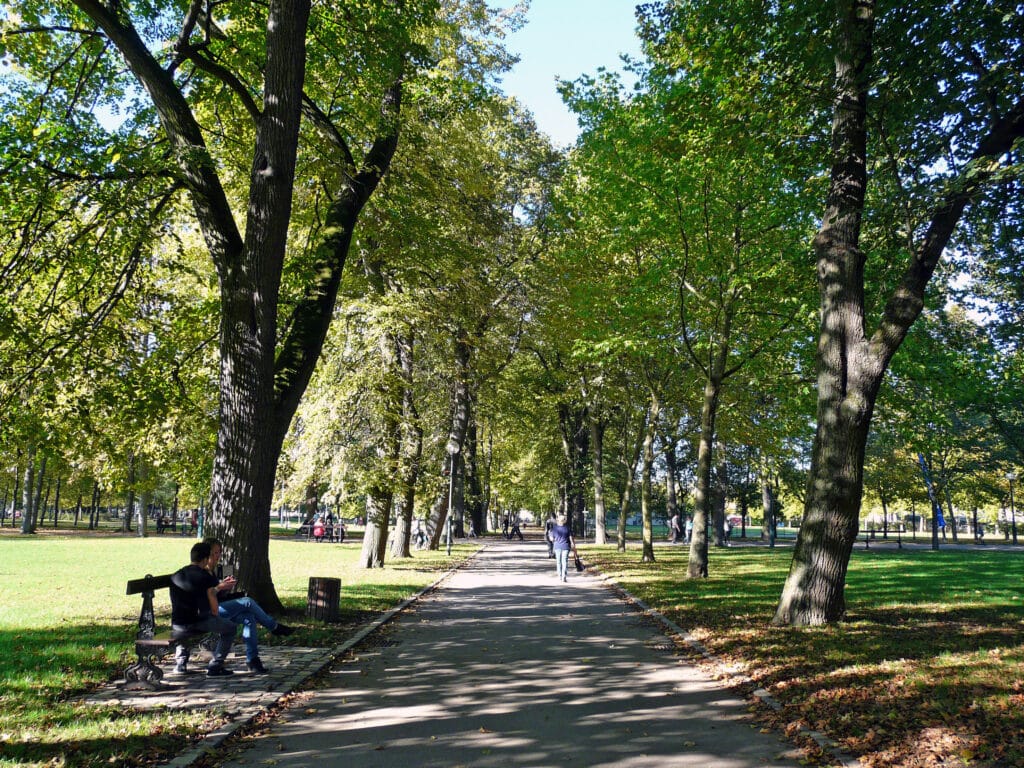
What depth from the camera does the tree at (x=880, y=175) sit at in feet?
28.8

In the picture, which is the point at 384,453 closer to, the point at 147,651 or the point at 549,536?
the point at 549,536

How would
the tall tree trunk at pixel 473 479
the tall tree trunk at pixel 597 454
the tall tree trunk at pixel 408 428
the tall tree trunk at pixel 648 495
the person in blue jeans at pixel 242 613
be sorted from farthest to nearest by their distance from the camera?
1. the tall tree trunk at pixel 473 479
2. the tall tree trunk at pixel 597 454
3. the tall tree trunk at pixel 648 495
4. the tall tree trunk at pixel 408 428
5. the person in blue jeans at pixel 242 613

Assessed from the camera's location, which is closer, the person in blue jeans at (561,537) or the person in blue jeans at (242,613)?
the person in blue jeans at (242,613)

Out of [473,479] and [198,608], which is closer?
[198,608]

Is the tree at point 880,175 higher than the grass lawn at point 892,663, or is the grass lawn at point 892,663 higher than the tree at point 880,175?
the tree at point 880,175

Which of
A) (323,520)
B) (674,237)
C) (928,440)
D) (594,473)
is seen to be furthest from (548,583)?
(323,520)

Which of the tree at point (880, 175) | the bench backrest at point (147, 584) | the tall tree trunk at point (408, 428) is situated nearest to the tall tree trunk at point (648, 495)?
the tall tree trunk at point (408, 428)

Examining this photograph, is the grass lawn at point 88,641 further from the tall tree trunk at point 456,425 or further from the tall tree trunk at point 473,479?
the tall tree trunk at point 473,479

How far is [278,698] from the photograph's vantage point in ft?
21.7

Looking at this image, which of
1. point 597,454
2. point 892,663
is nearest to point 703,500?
point 892,663

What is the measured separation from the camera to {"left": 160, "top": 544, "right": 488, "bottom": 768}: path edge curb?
5043 millimetres

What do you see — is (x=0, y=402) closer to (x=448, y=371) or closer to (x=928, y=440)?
(x=448, y=371)

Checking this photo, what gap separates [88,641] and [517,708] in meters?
5.86

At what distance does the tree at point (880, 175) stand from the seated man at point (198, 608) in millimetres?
7294
